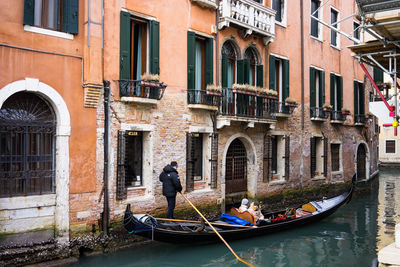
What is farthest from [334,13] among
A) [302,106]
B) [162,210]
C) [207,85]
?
[162,210]

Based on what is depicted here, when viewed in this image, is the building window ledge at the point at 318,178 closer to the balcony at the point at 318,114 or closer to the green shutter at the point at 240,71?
the balcony at the point at 318,114

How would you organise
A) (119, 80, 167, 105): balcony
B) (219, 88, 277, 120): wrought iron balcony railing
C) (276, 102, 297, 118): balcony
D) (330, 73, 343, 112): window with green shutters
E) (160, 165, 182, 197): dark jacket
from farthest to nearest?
(330, 73, 343, 112): window with green shutters < (276, 102, 297, 118): balcony < (219, 88, 277, 120): wrought iron balcony railing < (160, 165, 182, 197): dark jacket < (119, 80, 167, 105): balcony

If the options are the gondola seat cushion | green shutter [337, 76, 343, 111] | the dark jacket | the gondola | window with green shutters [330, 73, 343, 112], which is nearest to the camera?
the gondola

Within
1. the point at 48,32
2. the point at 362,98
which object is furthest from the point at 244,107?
the point at 362,98

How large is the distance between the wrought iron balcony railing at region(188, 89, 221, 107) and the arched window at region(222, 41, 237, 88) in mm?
950

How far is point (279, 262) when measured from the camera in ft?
26.4

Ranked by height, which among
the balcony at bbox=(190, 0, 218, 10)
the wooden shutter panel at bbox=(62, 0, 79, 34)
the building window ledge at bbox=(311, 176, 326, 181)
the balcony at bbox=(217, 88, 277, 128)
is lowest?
the building window ledge at bbox=(311, 176, 326, 181)

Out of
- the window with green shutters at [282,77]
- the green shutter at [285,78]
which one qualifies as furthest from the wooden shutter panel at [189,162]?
the green shutter at [285,78]

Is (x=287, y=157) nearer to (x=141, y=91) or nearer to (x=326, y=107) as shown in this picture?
(x=326, y=107)

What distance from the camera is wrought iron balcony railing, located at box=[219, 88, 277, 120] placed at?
10562 millimetres

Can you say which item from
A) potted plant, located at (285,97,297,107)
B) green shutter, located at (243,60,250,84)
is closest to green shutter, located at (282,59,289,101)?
potted plant, located at (285,97,297,107)

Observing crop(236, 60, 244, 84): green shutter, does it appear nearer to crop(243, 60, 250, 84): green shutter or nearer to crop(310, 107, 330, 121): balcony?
crop(243, 60, 250, 84): green shutter

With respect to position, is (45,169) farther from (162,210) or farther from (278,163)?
(278,163)

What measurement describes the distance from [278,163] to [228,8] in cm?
534
